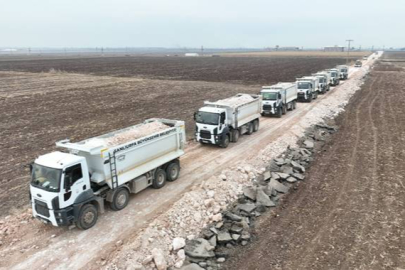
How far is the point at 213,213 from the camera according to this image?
13078 mm

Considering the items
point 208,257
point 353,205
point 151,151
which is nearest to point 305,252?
point 208,257

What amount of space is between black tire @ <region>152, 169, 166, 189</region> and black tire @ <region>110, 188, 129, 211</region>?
5.62 ft

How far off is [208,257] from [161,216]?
8.50 feet

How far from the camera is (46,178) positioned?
Answer: 1067 cm

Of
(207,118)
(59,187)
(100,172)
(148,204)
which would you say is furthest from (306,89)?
(59,187)

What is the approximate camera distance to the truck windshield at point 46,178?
10445mm

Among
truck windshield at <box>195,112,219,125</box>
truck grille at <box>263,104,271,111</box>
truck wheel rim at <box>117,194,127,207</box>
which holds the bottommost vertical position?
truck wheel rim at <box>117,194,127,207</box>

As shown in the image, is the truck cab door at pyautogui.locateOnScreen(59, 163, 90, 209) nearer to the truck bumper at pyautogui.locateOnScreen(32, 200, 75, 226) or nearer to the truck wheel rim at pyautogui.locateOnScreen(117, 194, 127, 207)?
the truck bumper at pyautogui.locateOnScreen(32, 200, 75, 226)

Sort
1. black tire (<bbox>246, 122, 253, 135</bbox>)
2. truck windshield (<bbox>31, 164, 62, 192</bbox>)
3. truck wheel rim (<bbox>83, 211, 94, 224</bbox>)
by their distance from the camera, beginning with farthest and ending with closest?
black tire (<bbox>246, 122, 253, 135</bbox>), truck wheel rim (<bbox>83, 211, 94, 224</bbox>), truck windshield (<bbox>31, 164, 62, 192</bbox>)

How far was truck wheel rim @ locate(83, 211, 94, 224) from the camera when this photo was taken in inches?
446

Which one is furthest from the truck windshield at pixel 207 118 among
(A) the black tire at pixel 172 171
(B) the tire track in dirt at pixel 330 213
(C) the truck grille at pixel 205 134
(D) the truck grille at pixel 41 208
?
(D) the truck grille at pixel 41 208

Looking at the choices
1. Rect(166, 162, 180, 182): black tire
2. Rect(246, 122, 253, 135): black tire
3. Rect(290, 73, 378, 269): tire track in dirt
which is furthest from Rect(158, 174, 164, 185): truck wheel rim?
Rect(246, 122, 253, 135): black tire

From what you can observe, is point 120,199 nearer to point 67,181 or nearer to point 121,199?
point 121,199

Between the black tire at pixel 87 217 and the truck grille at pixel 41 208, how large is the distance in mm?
1071
